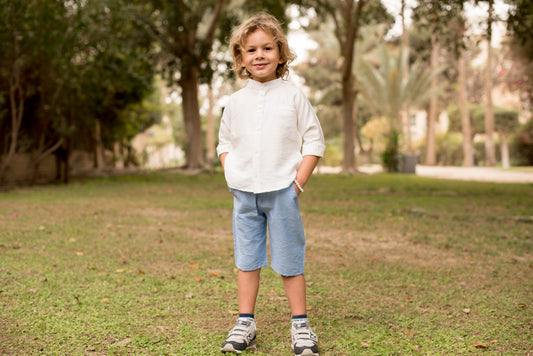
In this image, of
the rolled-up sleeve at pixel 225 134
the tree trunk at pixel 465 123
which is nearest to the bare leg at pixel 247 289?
the rolled-up sleeve at pixel 225 134

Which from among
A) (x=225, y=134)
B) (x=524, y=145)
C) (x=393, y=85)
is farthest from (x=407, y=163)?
(x=225, y=134)

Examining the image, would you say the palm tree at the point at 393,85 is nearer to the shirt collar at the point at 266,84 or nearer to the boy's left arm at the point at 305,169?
the shirt collar at the point at 266,84

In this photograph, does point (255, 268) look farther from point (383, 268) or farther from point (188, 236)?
point (188, 236)

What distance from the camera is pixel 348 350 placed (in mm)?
2725

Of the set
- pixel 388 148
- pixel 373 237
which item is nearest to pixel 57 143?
pixel 373 237

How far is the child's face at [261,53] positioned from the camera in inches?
106

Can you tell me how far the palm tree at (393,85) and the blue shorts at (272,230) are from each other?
26.2 m

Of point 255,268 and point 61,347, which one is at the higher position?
point 255,268

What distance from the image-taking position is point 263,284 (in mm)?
4059

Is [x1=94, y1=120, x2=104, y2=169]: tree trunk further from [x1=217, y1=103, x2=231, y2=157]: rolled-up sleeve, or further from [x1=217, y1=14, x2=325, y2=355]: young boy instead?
[x1=217, y1=14, x2=325, y2=355]: young boy

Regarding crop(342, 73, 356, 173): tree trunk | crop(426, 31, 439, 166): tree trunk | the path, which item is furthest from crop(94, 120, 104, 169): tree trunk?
crop(426, 31, 439, 166): tree trunk

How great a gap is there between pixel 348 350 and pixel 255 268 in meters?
0.64

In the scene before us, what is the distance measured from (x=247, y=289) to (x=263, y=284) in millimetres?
1263

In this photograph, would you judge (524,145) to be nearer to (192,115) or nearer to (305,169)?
(192,115)
